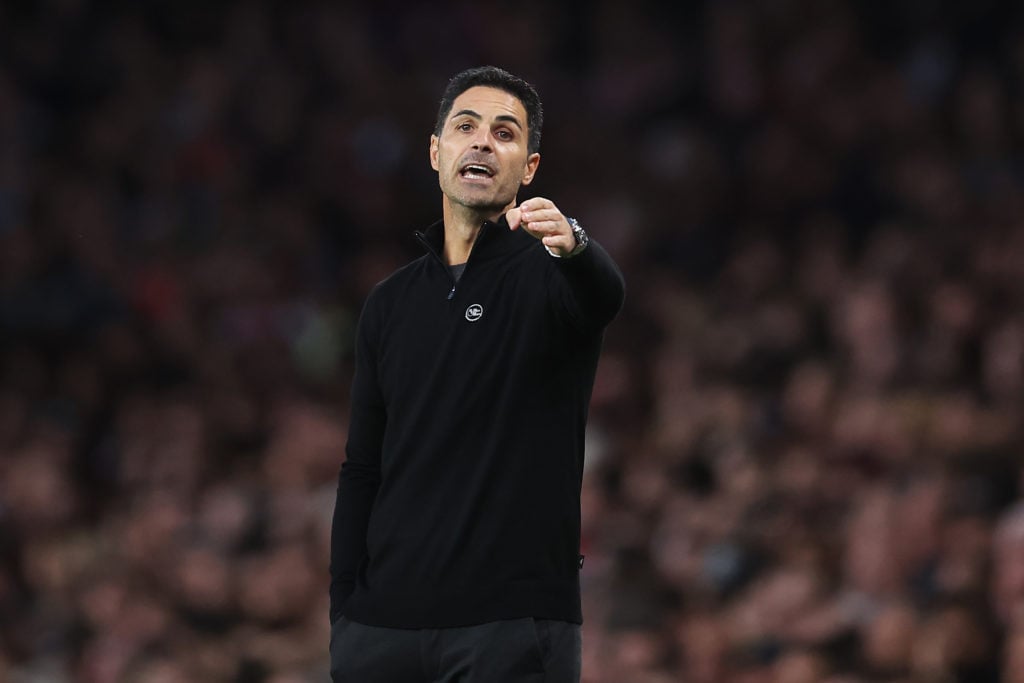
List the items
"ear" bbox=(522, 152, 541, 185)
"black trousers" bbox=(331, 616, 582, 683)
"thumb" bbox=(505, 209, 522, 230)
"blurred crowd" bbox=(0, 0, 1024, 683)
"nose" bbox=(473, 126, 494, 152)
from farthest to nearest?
"blurred crowd" bbox=(0, 0, 1024, 683) < "ear" bbox=(522, 152, 541, 185) < "nose" bbox=(473, 126, 494, 152) < "black trousers" bbox=(331, 616, 582, 683) < "thumb" bbox=(505, 209, 522, 230)

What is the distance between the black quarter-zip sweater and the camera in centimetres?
322

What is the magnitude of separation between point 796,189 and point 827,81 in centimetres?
81

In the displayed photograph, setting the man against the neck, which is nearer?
the man

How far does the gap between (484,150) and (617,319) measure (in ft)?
18.7

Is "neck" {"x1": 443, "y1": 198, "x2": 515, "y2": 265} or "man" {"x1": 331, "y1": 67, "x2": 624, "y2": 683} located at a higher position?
"neck" {"x1": 443, "y1": 198, "x2": 515, "y2": 265}

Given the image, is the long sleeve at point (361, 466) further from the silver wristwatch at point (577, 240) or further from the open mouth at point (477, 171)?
the silver wristwatch at point (577, 240)

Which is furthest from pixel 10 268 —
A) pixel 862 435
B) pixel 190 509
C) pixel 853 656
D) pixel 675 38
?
pixel 853 656

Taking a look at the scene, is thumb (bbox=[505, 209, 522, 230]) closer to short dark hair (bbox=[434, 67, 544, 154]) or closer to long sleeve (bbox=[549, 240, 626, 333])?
long sleeve (bbox=[549, 240, 626, 333])

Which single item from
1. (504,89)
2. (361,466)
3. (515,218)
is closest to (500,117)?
(504,89)

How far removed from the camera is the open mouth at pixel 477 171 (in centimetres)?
339

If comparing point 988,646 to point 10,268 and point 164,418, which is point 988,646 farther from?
point 10,268

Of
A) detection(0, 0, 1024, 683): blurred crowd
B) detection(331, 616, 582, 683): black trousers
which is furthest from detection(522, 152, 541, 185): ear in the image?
detection(0, 0, 1024, 683): blurred crowd

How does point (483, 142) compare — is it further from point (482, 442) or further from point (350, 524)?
point (350, 524)

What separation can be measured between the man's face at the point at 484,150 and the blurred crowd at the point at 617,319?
2.91m
